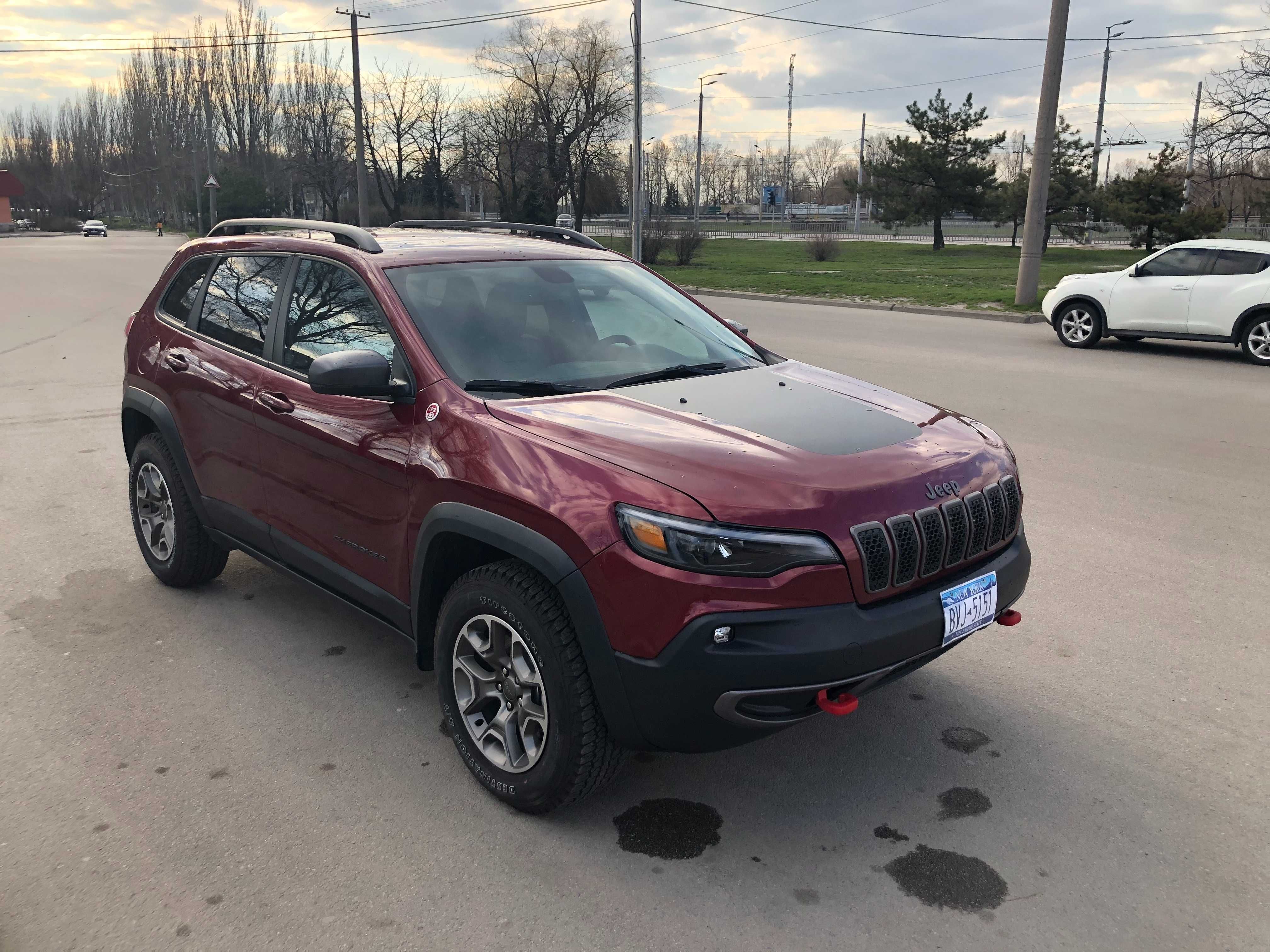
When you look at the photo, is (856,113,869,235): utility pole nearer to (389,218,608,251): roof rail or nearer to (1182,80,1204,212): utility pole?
(1182,80,1204,212): utility pole

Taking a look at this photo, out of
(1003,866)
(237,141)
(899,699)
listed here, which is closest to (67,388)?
(899,699)

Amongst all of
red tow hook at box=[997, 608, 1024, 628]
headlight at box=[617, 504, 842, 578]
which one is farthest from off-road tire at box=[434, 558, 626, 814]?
red tow hook at box=[997, 608, 1024, 628]

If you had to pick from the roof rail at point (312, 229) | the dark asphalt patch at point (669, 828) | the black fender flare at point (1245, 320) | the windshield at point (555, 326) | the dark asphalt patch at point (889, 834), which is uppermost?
the roof rail at point (312, 229)

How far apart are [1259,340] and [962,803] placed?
1187 cm

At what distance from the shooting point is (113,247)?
179 feet

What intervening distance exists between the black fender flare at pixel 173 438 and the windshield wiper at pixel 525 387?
1948 millimetres

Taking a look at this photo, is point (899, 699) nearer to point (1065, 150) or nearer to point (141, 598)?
point (141, 598)

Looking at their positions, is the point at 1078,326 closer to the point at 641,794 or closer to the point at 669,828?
the point at 641,794

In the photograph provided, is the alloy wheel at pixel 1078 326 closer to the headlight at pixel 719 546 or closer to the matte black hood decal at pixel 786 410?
the matte black hood decal at pixel 786 410

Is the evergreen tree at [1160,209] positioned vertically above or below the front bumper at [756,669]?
above

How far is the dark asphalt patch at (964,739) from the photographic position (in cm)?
351

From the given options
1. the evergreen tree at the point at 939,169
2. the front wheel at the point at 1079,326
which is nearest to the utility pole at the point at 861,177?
the evergreen tree at the point at 939,169

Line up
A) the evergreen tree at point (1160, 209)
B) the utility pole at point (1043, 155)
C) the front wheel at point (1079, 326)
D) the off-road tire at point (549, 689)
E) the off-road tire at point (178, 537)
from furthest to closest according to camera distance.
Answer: the evergreen tree at point (1160, 209)
the utility pole at point (1043, 155)
the front wheel at point (1079, 326)
the off-road tire at point (178, 537)
the off-road tire at point (549, 689)

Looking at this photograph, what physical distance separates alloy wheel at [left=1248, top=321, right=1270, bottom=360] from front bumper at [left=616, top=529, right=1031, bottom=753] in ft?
39.8
